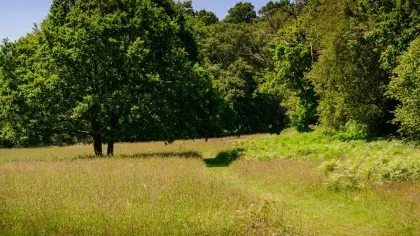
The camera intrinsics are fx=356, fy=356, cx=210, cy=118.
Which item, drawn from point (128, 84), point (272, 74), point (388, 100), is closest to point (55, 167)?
point (128, 84)

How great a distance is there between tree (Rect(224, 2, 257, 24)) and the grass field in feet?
243

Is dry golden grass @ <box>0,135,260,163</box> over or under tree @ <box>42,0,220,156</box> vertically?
under

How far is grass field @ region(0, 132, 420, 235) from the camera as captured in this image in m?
8.41

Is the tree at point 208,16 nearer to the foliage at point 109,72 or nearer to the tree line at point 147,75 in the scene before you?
the tree line at point 147,75

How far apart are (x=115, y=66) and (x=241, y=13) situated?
70.5 meters

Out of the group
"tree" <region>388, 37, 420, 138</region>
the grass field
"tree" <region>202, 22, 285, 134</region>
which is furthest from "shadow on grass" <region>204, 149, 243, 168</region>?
"tree" <region>202, 22, 285, 134</region>

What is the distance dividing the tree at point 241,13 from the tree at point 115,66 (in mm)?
63631

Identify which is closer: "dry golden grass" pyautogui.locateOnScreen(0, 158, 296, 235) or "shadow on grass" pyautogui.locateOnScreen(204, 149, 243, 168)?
"dry golden grass" pyautogui.locateOnScreen(0, 158, 296, 235)

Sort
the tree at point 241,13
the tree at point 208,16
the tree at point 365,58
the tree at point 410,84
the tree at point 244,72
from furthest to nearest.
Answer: the tree at point 241,13 → the tree at point 208,16 → the tree at point 244,72 → the tree at point 365,58 → the tree at point 410,84

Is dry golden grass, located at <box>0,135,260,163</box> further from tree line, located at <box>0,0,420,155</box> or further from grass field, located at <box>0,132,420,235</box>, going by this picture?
grass field, located at <box>0,132,420,235</box>

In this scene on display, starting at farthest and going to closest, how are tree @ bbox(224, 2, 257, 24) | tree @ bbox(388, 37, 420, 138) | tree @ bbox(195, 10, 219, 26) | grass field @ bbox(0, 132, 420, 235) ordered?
tree @ bbox(224, 2, 257, 24), tree @ bbox(195, 10, 219, 26), tree @ bbox(388, 37, 420, 138), grass field @ bbox(0, 132, 420, 235)

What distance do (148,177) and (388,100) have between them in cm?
2001

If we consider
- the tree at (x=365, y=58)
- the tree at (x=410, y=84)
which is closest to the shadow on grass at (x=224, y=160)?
the tree at (x=365, y=58)

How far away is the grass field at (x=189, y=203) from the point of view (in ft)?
27.6
